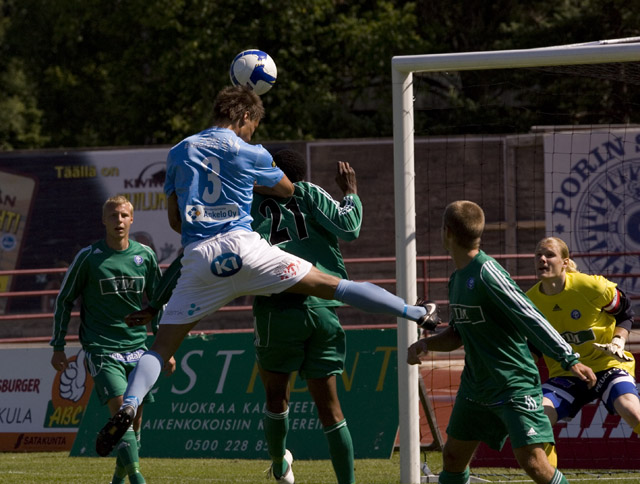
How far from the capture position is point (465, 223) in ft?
18.1

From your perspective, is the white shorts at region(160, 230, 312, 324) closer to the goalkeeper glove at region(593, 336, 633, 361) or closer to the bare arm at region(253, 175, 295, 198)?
the bare arm at region(253, 175, 295, 198)

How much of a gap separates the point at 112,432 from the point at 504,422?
198cm

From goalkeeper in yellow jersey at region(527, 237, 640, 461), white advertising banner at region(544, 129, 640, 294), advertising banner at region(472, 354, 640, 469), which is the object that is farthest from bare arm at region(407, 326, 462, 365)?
white advertising banner at region(544, 129, 640, 294)

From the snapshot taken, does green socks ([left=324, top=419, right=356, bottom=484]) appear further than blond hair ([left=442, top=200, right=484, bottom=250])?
Yes

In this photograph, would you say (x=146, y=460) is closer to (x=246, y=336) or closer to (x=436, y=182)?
(x=246, y=336)

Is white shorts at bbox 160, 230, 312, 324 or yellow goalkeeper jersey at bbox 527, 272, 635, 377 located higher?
white shorts at bbox 160, 230, 312, 324

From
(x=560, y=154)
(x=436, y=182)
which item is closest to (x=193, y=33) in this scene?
(x=436, y=182)

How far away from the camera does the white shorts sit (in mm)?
5633

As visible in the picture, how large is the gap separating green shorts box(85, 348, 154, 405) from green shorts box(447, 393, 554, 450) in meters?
2.74

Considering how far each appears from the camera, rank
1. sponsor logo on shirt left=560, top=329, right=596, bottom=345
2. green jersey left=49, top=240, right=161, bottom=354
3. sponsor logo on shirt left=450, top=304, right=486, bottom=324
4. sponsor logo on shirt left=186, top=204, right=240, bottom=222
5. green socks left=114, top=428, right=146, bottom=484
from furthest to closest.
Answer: green jersey left=49, top=240, right=161, bottom=354 < sponsor logo on shirt left=560, top=329, right=596, bottom=345 < green socks left=114, top=428, right=146, bottom=484 < sponsor logo on shirt left=186, top=204, right=240, bottom=222 < sponsor logo on shirt left=450, top=304, right=486, bottom=324

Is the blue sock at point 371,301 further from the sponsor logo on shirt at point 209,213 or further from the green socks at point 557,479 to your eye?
the green socks at point 557,479

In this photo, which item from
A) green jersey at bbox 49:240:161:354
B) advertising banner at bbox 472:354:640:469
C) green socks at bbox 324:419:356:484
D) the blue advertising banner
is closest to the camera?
green socks at bbox 324:419:356:484

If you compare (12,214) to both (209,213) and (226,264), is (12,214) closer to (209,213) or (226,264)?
(209,213)

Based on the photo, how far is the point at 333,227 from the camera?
657 centimetres
